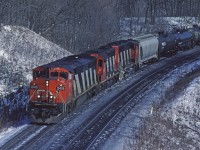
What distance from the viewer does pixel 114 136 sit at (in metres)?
21.6

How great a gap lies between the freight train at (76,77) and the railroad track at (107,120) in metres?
1.74

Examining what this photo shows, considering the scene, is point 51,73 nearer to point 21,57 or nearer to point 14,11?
point 21,57

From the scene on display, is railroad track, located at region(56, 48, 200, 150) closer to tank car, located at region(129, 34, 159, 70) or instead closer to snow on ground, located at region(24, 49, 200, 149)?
snow on ground, located at region(24, 49, 200, 149)

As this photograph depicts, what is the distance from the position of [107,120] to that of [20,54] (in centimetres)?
1779

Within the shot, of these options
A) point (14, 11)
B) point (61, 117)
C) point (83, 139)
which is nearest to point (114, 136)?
point (83, 139)

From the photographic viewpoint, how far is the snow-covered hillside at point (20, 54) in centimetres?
3272

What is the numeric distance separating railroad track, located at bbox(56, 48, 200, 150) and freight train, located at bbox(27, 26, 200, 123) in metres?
1.74

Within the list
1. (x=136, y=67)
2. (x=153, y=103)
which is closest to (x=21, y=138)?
(x=153, y=103)

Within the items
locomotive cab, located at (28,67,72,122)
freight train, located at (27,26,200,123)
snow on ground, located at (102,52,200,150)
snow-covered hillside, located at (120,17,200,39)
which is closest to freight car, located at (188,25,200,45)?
snow-covered hillside, located at (120,17,200,39)

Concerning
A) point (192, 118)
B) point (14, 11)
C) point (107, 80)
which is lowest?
point (192, 118)

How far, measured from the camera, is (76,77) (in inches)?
987

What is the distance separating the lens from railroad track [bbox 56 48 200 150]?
2031cm

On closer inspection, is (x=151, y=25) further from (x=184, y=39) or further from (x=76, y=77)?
(x=76, y=77)

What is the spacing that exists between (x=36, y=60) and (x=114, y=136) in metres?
20.0
